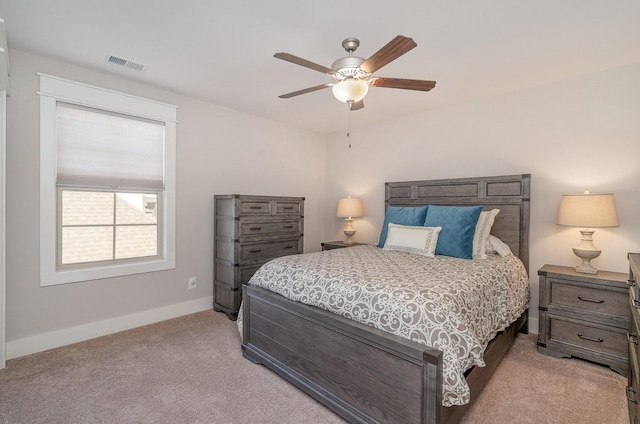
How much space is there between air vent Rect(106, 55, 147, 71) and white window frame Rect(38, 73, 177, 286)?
14.1 inches

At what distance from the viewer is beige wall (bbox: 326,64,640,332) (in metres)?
2.61

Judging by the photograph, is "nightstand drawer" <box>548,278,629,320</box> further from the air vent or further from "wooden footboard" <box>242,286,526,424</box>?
the air vent

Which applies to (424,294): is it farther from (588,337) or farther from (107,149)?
(107,149)

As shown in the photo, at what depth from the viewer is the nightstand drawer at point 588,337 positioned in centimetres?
229

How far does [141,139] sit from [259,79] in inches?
54.5

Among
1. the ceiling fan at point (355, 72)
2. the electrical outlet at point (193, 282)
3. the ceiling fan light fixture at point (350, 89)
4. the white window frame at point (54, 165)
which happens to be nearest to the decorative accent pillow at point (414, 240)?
the ceiling fan at point (355, 72)

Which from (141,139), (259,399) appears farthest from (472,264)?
(141,139)

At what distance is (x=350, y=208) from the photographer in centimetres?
425

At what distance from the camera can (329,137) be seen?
5008mm

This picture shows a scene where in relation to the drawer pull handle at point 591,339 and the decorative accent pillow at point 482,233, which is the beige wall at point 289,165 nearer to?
the decorative accent pillow at point 482,233

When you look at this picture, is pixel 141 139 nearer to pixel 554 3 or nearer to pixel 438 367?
pixel 438 367

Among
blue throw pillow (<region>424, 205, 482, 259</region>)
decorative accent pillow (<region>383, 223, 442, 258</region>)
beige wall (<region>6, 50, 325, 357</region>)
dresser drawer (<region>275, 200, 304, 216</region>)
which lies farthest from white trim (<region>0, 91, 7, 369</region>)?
blue throw pillow (<region>424, 205, 482, 259</region>)

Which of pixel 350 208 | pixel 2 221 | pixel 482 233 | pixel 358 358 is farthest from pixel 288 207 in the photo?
pixel 2 221

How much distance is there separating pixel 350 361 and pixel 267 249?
2090mm
